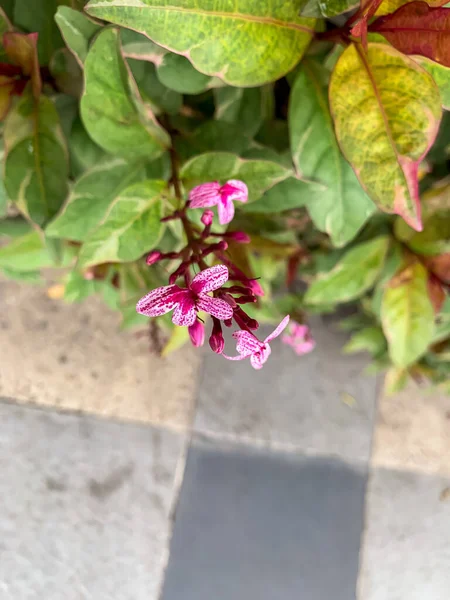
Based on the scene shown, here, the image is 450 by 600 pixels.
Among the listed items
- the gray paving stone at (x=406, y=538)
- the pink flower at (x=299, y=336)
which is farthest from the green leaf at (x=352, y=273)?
the gray paving stone at (x=406, y=538)

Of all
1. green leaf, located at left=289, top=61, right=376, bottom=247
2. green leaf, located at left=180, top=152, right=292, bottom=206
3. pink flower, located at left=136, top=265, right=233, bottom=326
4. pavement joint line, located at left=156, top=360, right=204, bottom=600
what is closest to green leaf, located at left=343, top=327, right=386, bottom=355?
pavement joint line, located at left=156, top=360, right=204, bottom=600

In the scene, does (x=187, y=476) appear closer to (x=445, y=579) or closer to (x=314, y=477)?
(x=314, y=477)

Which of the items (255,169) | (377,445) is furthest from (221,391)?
(255,169)

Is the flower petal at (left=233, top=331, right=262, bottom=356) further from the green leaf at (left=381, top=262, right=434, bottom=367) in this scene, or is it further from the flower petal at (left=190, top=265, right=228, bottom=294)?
the green leaf at (left=381, top=262, right=434, bottom=367)

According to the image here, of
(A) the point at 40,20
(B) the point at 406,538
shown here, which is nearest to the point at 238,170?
(A) the point at 40,20

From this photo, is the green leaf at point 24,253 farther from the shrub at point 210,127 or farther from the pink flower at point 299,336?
the pink flower at point 299,336

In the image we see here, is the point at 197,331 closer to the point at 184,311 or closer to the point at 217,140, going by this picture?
the point at 184,311
